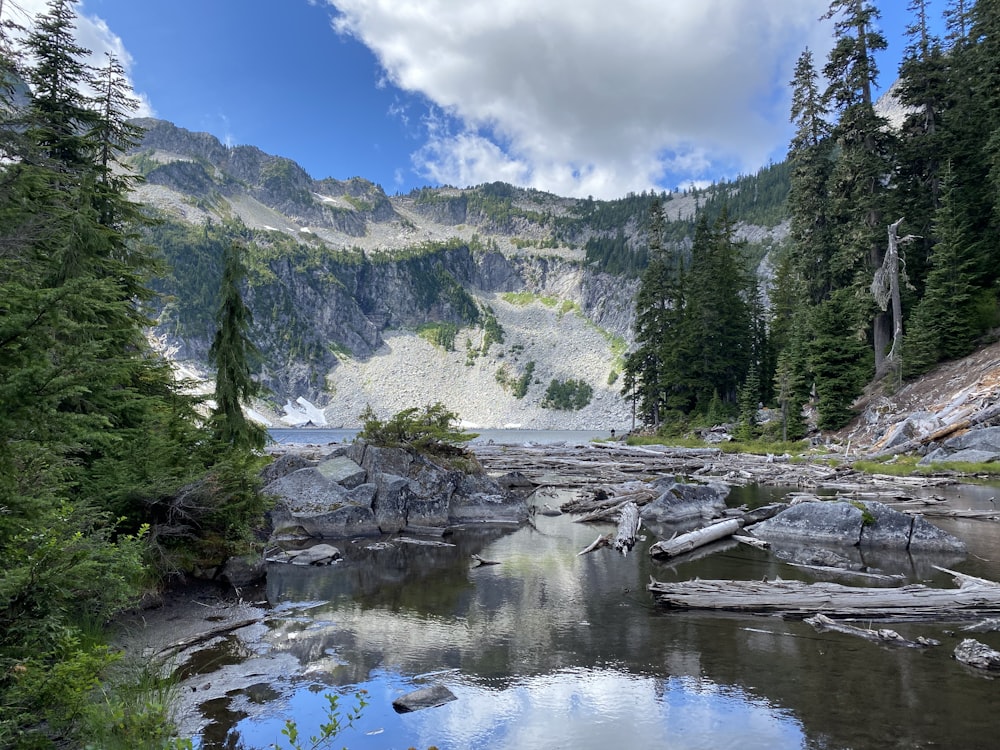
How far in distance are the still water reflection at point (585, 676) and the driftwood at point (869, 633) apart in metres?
0.31

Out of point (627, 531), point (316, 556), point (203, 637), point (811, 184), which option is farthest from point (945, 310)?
point (203, 637)

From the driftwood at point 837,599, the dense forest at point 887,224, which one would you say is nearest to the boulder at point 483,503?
the driftwood at point 837,599

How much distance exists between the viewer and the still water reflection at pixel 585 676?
22.6 feet

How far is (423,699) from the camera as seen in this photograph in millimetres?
7801

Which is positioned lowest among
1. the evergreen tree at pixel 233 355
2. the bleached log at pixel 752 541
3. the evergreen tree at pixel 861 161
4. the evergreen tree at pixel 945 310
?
the bleached log at pixel 752 541

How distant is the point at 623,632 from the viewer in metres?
10.4

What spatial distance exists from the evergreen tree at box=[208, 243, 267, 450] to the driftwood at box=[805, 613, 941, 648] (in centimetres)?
1882

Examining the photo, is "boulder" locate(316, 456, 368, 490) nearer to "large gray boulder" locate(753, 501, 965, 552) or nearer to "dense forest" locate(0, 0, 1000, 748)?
"dense forest" locate(0, 0, 1000, 748)

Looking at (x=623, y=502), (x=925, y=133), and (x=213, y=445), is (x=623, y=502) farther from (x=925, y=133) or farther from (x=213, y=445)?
(x=925, y=133)

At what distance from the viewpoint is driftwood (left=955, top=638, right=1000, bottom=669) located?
320 inches

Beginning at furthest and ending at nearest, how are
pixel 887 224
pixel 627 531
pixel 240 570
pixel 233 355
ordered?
pixel 887 224, pixel 233 355, pixel 627 531, pixel 240 570

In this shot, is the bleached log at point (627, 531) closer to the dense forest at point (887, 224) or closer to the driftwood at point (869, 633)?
the driftwood at point (869, 633)

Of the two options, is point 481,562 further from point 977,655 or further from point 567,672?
point 977,655

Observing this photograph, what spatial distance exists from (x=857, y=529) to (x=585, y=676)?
1224 cm
